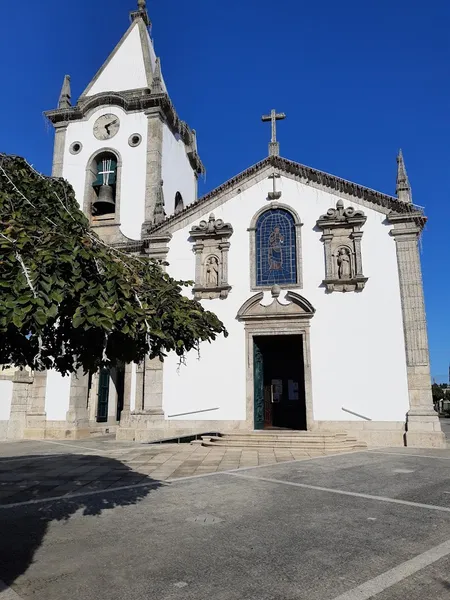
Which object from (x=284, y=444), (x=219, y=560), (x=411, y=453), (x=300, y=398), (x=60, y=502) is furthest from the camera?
(x=300, y=398)

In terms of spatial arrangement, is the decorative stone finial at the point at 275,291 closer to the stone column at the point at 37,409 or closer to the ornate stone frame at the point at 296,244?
the ornate stone frame at the point at 296,244

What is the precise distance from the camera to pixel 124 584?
3662 mm

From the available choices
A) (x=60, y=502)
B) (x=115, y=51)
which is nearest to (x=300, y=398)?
(x=60, y=502)

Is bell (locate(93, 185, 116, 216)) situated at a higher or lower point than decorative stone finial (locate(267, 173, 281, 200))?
higher

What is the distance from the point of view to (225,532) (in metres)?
5.04

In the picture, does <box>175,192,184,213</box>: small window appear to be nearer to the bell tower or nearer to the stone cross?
the bell tower

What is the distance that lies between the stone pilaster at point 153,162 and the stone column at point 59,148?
390 centimetres

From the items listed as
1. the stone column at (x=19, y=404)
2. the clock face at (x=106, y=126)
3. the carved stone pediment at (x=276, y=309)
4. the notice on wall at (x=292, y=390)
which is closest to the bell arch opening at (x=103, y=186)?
the clock face at (x=106, y=126)

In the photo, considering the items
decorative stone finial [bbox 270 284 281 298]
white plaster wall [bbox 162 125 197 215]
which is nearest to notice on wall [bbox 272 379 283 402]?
decorative stone finial [bbox 270 284 281 298]

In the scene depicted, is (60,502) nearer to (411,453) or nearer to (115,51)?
(411,453)

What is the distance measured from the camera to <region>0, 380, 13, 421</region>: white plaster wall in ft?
51.4

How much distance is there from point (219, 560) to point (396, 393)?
10117 millimetres

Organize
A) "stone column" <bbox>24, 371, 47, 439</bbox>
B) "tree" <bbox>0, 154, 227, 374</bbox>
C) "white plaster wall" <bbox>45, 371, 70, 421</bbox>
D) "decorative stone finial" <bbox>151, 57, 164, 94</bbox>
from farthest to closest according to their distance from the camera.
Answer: "decorative stone finial" <bbox>151, 57, 164, 94</bbox> < "white plaster wall" <bbox>45, 371, 70, 421</bbox> < "stone column" <bbox>24, 371, 47, 439</bbox> < "tree" <bbox>0, 154, 227, 374</bbox>

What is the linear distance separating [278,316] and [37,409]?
30.2 feet
